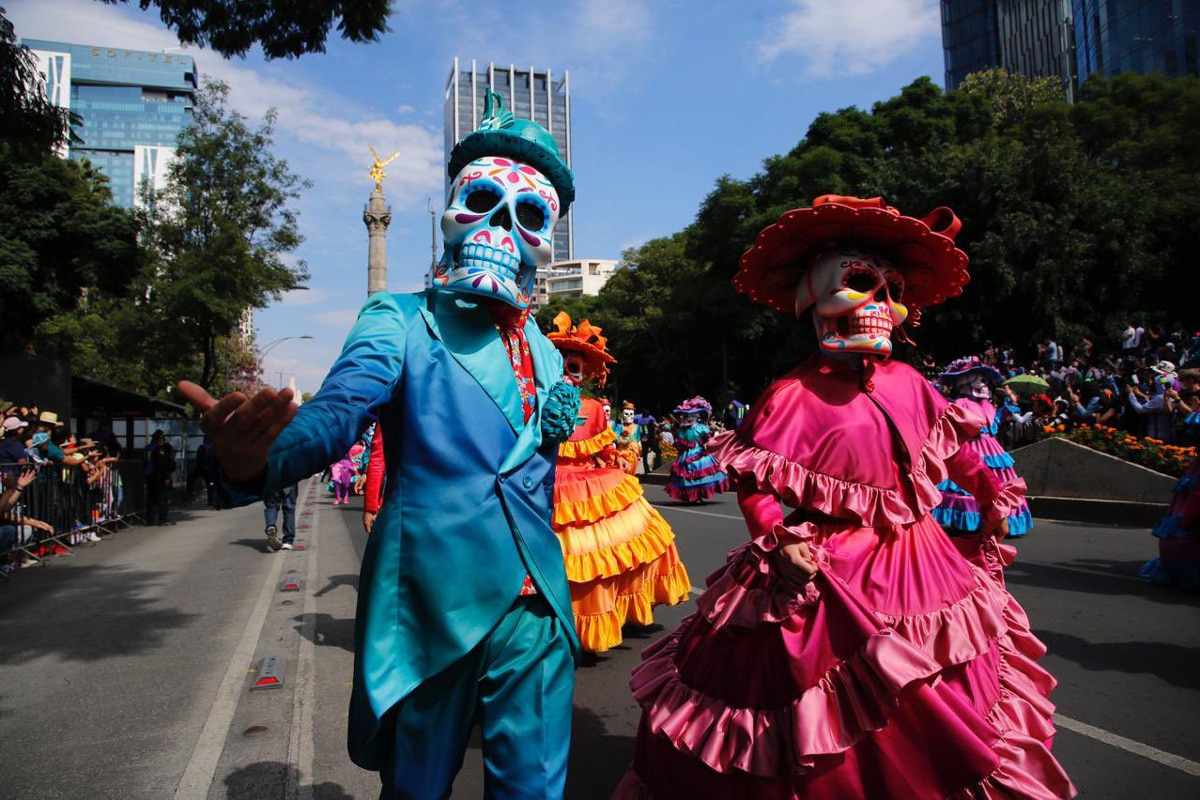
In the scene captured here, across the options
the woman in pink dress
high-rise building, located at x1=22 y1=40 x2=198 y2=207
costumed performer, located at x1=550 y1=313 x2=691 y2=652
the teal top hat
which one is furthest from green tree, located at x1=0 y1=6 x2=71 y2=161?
high-rise building, located at x1=22 y1=40 x2=198 y2=207

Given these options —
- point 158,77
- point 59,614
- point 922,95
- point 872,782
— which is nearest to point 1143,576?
point 872,782

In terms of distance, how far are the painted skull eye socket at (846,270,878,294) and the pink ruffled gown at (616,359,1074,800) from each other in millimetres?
311

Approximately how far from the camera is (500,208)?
8.82ft

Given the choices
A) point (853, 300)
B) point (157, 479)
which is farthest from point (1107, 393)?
point (157, 479)

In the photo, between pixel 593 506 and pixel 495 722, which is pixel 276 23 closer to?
pixel 593 506

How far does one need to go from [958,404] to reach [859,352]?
0.51m

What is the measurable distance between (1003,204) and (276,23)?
22.4 meters

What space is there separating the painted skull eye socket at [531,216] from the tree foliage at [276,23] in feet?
16.9

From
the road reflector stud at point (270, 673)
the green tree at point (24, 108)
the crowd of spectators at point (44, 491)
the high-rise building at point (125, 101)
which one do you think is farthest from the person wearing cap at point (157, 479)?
the high-rise building at point (125, 101)

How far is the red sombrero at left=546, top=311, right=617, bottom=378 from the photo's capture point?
714cm

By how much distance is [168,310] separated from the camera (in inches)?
885

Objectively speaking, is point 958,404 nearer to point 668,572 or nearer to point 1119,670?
point 1119,670

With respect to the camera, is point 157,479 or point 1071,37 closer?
point 157,479

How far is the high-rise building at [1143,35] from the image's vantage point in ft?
122
